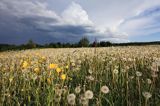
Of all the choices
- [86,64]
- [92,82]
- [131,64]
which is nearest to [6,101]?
[92,82]

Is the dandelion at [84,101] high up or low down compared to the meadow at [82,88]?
up

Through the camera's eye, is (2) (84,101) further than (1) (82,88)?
No

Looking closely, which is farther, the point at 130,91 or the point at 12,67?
the point at 12,67

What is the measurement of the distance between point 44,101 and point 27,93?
797 millimetres

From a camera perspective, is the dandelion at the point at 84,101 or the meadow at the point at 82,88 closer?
the dandelion at the point at 84,101

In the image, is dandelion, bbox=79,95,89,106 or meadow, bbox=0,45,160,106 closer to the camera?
dandelion, bbox=79,95,89,106

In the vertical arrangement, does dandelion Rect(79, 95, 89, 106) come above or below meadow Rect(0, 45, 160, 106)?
above

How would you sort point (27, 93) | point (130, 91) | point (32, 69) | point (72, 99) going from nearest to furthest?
point (72, 99) → point (130, 91) → point (27, 93) → point (32, 69)

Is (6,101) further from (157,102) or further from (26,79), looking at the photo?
(157,102)

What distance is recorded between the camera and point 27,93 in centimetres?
540

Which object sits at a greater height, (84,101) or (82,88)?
(84,101)

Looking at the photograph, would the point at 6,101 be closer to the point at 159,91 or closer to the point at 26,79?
the point at 26,79

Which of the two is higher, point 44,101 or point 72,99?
point 72,99

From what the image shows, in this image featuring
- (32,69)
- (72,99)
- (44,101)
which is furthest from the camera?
(32,69)
